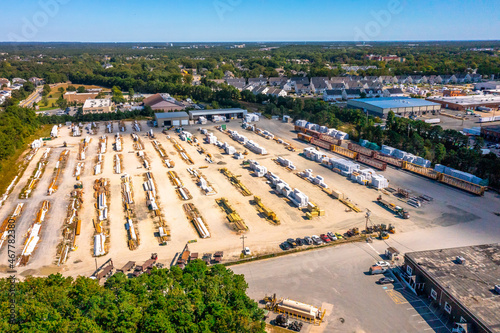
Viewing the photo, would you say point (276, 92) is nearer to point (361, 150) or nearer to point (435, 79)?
point (361, 150)

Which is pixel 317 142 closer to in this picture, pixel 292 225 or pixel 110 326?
pixel 292 225

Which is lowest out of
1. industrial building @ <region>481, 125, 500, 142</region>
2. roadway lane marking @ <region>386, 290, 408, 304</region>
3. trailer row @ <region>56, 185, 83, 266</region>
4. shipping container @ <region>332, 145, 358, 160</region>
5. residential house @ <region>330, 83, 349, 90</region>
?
trailer row @ <region>56, 185, 83, 266</region>

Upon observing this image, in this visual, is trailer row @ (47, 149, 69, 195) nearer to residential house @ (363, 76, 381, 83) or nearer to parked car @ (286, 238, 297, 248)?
parked car @ (286, 238, 297, 248)

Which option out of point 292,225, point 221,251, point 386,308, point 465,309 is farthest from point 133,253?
point 465,309

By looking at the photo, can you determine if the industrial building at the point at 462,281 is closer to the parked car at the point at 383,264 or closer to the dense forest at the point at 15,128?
the parked car at the point at 383,264

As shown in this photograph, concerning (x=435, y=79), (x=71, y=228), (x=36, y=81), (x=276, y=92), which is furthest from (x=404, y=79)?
(x=36, y=81)

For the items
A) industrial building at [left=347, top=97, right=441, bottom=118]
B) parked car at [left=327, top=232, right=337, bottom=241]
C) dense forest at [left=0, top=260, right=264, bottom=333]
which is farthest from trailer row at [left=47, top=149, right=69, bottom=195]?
industrial building at [left=347, top=97, right=441, bottom=118]
